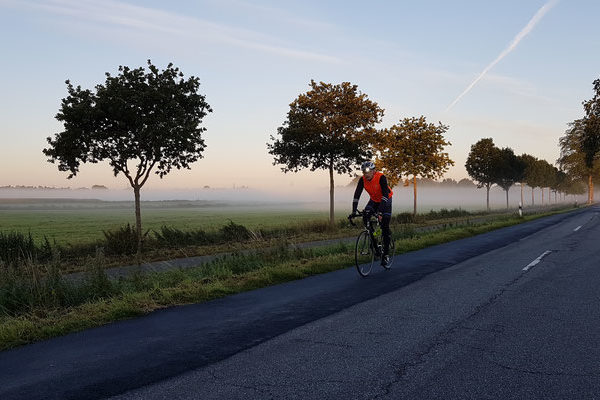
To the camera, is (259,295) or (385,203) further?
(385,203)

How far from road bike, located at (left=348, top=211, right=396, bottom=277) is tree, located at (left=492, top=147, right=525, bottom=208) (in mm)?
55021

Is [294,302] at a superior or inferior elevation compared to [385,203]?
inferior

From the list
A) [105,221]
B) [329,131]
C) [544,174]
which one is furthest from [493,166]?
[105,221]

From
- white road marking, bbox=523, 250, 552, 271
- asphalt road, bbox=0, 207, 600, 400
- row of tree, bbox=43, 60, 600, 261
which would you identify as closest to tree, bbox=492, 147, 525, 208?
row of tree, bbox=43, 60, 600, 261

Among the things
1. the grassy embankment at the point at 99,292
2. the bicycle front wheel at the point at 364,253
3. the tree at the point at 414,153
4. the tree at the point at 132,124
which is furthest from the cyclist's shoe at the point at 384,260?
the tree at the point at 414,153

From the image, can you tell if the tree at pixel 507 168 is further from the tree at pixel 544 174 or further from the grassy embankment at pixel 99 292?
the grassy embankment at pixel 99 292

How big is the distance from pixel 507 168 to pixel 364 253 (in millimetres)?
58819

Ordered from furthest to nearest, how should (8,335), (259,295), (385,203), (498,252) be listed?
1. (498,252)
2. (385,203)
3. (259,295)
4. (8,335)

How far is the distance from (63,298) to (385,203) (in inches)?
262

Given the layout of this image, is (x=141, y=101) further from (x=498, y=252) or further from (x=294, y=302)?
(x=498, y=252)

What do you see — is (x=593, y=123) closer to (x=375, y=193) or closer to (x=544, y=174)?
(x=375, y=193)

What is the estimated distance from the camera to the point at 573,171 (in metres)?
75.3

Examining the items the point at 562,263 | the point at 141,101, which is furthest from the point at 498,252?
the point at 141,101

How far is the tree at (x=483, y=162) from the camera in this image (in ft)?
194
